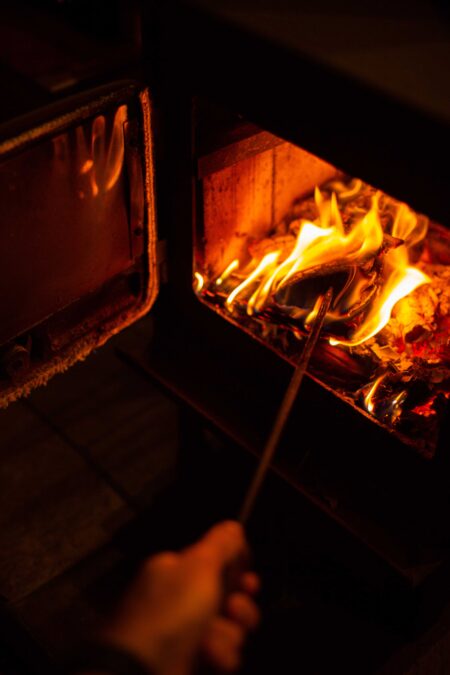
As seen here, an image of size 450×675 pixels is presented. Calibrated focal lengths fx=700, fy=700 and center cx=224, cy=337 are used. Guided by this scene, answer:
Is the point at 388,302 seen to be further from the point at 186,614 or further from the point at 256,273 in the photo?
the point at 186,614

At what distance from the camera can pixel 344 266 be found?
59.6 inches

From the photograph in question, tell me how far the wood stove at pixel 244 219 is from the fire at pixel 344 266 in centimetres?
1

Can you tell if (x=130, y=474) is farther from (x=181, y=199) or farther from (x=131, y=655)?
(x=131, y=655)

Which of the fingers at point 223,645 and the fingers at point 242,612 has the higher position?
the fingers at point 223,645

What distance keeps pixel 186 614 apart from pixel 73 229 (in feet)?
2.58

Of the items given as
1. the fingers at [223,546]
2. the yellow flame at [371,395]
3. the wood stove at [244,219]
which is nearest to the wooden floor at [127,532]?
the wood stove at [244,219]

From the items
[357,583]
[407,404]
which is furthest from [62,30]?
[357,583]

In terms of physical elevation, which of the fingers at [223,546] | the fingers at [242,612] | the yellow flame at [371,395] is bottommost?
the yellow flame at [371,395]

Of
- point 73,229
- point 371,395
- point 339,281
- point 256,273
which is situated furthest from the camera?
point 256,273

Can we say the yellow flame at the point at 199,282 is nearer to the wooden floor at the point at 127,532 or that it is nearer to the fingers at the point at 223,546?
the wooden floor at the point at 127,532

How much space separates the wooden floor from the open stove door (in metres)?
0.35

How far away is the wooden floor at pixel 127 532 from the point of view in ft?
5.50

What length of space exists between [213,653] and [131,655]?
0.10 m

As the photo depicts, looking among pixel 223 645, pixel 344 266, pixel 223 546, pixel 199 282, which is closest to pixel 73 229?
pixel 199 282
